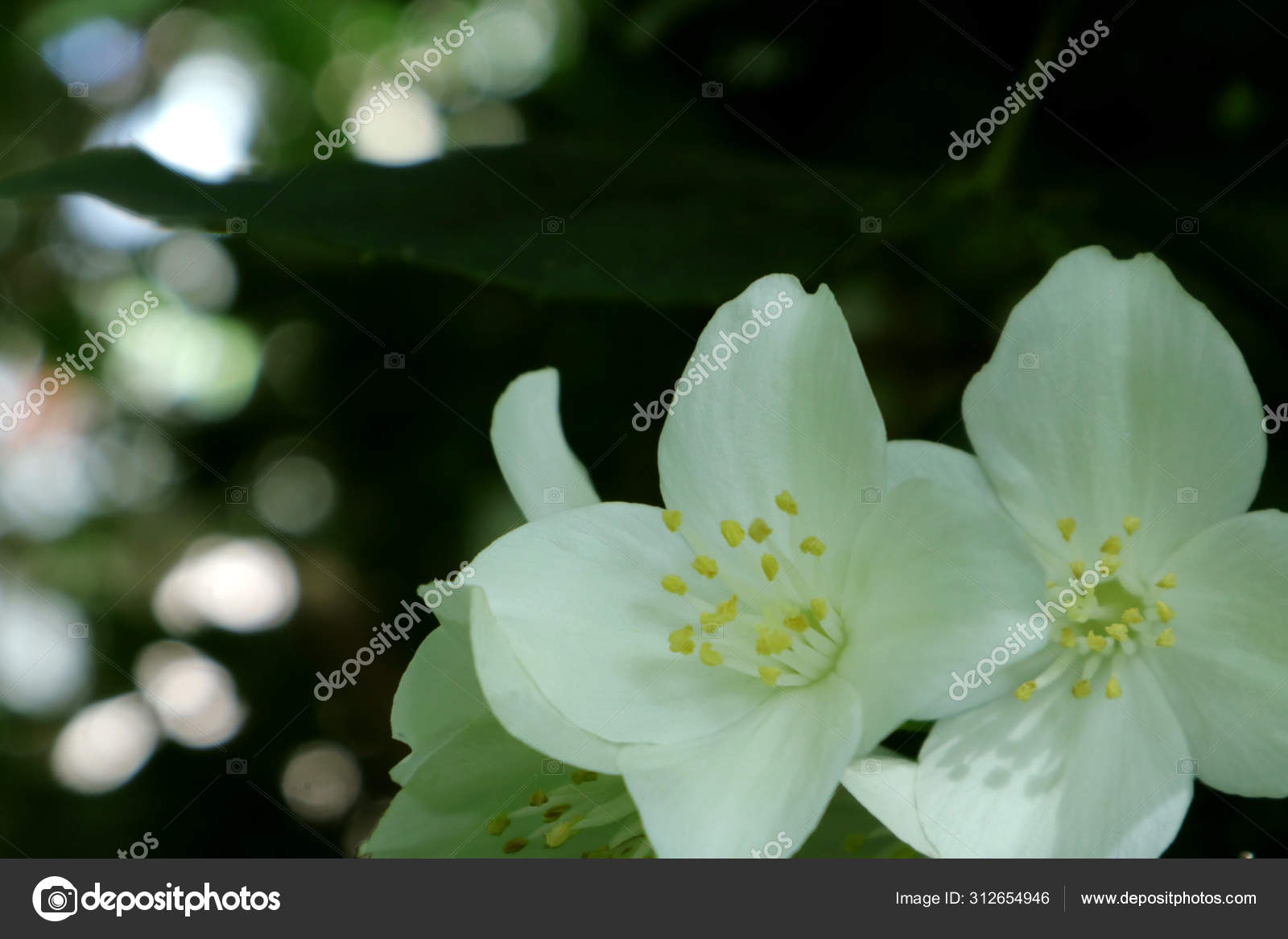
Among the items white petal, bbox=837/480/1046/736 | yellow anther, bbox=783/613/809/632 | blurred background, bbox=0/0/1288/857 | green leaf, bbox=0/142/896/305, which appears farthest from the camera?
blurred background, bbox=0/0/1288/857

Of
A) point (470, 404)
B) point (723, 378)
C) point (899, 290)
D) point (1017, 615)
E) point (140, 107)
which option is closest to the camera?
point (1017, 615)

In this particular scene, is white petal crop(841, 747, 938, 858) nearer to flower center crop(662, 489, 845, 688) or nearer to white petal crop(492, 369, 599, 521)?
flower center crop(662, 489, 845, 688)

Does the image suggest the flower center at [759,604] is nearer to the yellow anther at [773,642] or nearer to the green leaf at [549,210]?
the yellow anther at [773,642]

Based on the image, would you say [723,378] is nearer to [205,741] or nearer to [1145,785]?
[1145,785]

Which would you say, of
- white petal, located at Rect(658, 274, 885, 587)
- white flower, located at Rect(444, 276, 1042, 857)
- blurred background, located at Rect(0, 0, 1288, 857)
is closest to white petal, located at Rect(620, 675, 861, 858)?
white flower, located at Rect(444, 276, 1042, 857)

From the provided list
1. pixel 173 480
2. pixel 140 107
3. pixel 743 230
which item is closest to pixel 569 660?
pixel 743 230
